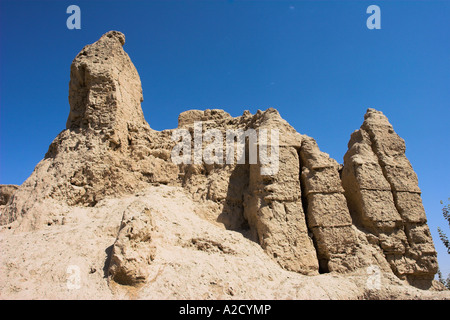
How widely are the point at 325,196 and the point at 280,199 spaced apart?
1.04 metres

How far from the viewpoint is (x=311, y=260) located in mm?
6383

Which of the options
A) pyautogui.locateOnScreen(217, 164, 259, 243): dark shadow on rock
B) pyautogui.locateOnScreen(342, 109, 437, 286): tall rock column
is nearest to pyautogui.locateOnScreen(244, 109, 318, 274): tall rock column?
pyautogui.locateOnScreen(217, 164, 259, 243): dark shadow on rock
